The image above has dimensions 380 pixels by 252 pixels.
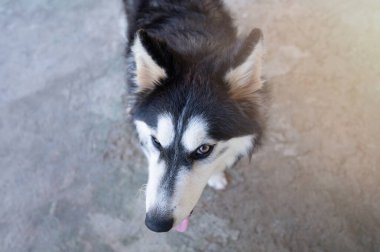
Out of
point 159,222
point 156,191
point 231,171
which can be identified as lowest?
point 231,171

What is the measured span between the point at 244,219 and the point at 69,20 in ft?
8.68

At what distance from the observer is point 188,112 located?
1931mm

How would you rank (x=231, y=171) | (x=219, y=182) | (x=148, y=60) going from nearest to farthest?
1. (x=148, y=60)
2. (x=219, y=182)
3. (x=231, y=171)

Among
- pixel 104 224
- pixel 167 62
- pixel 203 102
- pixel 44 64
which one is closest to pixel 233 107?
pixel 203 102

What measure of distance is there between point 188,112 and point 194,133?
11cm

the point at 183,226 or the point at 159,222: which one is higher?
the point at 159,222

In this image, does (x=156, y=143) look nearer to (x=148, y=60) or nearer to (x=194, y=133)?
(x=194, y=133)

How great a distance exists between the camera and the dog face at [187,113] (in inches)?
76.0

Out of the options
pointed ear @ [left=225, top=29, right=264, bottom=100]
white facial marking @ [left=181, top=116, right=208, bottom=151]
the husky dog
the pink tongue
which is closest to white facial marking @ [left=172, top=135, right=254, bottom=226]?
the husky dog

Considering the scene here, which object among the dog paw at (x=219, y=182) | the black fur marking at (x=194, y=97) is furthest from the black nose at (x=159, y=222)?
the dog paw at (x=219, y=182)

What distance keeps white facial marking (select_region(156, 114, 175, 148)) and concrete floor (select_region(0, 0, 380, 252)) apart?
0.99m

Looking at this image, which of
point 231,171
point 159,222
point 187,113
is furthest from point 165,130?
point 231,171

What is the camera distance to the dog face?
1.93m

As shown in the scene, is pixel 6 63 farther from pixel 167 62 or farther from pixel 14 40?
pixel 167 62
